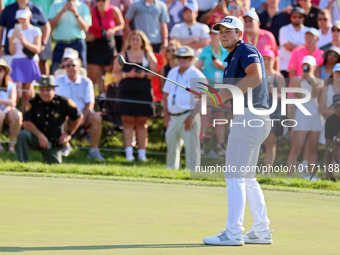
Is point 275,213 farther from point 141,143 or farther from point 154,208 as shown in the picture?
point 141,143

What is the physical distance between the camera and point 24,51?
13.5m

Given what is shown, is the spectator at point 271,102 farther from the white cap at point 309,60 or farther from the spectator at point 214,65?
the spectator at point 214,65

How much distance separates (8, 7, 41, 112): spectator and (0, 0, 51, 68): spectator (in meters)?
0.20

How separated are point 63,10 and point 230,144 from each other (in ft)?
28.4

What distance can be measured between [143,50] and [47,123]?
2.08m

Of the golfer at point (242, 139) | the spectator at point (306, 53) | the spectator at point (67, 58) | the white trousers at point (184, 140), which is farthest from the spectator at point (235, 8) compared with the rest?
the golfer at point (242, 139)

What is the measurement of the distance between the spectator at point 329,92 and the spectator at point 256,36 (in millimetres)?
1533

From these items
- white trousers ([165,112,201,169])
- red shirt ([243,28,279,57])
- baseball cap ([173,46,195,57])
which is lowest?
white trousers ([165,112,201,169])

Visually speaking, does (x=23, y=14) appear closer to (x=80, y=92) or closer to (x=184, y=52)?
(x=80, y=92)

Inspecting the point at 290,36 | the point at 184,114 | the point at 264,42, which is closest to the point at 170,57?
the point at 184,114

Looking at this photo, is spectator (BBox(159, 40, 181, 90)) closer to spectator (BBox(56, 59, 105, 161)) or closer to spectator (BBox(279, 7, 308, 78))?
spectator (BBox(56, 59, 105, 161))

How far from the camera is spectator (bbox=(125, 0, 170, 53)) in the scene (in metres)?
14.7

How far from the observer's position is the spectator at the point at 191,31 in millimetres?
14336

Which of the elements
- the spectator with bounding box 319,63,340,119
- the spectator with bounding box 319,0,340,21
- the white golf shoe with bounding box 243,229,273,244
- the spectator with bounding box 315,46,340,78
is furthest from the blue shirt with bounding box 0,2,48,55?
the white golf shoe with bounding box 243,229,273,244
